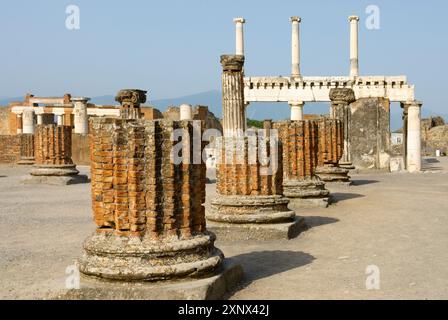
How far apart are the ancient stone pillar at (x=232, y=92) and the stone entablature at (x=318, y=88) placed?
1496 centimetres

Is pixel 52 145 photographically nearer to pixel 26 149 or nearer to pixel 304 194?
pixel 26 149

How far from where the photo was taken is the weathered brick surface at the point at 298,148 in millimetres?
10555

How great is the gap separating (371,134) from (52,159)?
1453 cm

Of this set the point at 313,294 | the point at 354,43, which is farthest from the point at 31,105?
the point at 313,294

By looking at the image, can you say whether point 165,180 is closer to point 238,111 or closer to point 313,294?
point 313,294

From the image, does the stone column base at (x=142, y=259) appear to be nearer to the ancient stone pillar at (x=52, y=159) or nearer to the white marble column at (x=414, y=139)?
the ancient stone pillar at (x=52, y=159)

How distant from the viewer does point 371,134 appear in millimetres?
25109

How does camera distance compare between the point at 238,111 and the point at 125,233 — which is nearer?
the point at 125,233

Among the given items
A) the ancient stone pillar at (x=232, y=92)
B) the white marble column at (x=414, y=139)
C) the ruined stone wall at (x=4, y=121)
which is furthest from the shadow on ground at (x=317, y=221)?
the ruined stone wall at (x=4, y=121)

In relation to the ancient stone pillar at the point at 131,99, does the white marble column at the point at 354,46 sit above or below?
above

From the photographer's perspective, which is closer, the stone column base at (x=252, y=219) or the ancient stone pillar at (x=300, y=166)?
the stone column base at (x=252, y=219)
